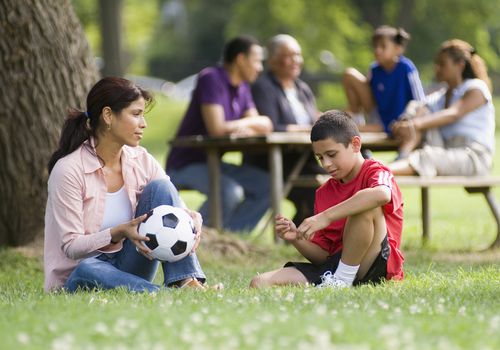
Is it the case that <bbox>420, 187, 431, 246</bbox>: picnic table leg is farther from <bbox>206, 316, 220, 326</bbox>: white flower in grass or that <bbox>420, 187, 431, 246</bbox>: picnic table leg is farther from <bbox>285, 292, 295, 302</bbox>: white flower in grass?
<bbox>206, 316, 220, 326</bbox>: white flower in grass

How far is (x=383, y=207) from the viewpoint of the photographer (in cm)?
648

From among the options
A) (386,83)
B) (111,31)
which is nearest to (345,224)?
(386,83)

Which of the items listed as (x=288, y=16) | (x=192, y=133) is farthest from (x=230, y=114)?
(x=288, y=16)

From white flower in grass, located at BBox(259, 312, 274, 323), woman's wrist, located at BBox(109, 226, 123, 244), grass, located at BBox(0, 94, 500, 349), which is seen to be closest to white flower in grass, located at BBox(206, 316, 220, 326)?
grass, located at BBox(0, 94, 500, 349)

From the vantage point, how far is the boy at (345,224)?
20.2ft

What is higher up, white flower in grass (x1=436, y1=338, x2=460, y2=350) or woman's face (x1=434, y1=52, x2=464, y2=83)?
Result: woman's face (x1=434, y1=52, x2=464, y2=83)

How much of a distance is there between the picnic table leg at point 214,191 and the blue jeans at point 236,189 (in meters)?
0.25

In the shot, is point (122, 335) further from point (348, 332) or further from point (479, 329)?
point (479, 329)

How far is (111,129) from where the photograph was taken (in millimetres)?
6602

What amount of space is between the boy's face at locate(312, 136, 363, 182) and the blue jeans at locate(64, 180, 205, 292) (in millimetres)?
867

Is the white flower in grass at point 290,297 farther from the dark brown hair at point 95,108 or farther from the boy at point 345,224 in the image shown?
the dark brown hair at point 95,108

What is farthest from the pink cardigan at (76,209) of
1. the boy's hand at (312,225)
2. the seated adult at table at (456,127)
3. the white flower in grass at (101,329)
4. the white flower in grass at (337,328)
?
the seated adult at table at (456,127)

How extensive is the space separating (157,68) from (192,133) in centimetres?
5220

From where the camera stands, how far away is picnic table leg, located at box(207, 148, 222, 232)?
34.8 ft
